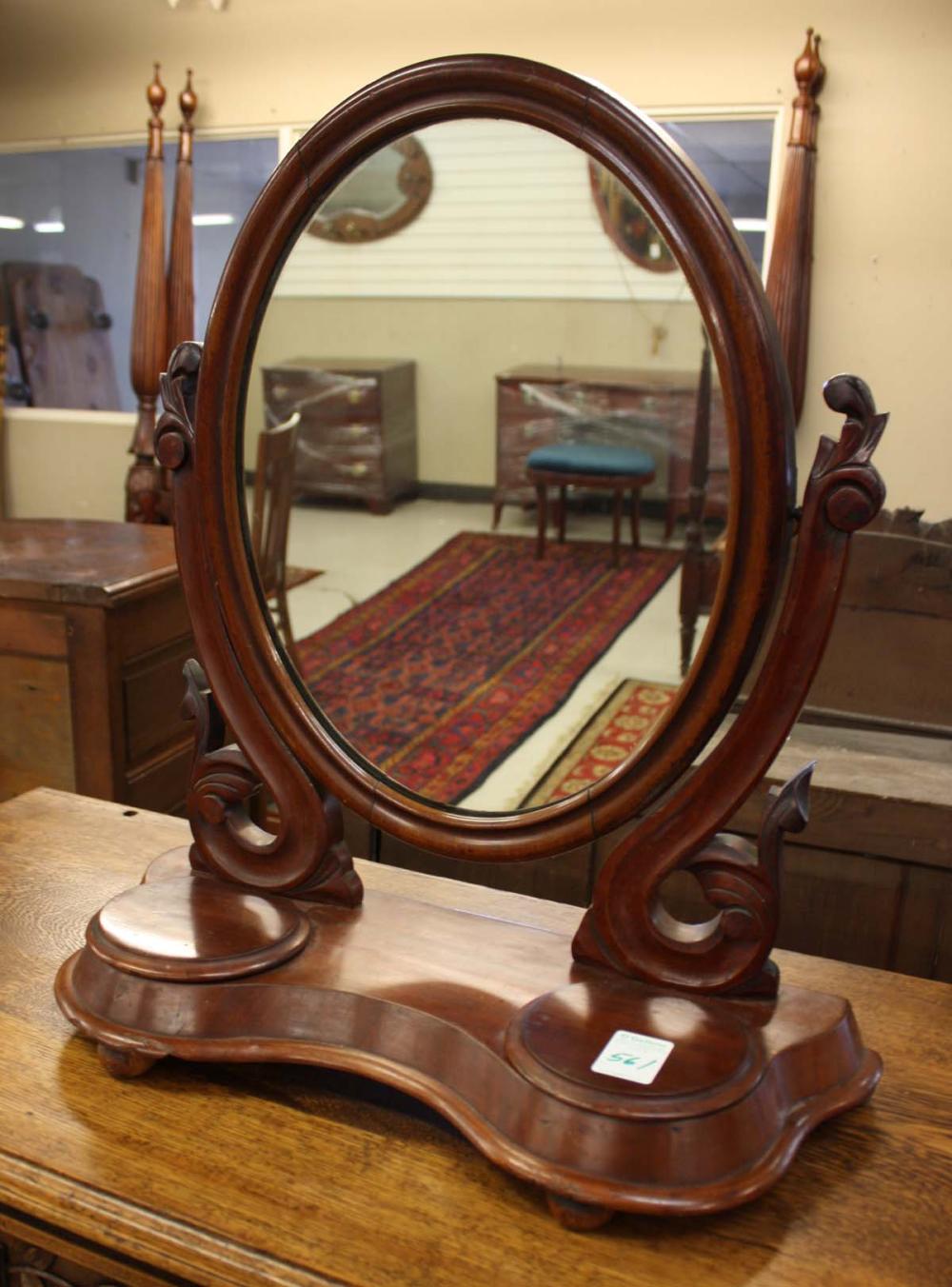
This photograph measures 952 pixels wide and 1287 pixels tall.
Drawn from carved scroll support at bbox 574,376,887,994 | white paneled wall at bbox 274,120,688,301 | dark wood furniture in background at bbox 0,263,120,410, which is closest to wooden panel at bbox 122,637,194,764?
white paneled wall at bbox 274,120,688,301

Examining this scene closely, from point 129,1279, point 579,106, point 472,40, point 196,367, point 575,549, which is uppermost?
point 472,40

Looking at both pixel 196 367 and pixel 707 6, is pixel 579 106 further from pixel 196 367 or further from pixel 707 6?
pixel 707 6

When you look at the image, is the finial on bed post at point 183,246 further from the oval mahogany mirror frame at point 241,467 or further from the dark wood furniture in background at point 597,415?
the oval mahogany mirror frame at point 241,467

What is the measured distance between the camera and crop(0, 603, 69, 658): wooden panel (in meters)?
1.84

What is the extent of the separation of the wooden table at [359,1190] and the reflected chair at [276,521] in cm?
31

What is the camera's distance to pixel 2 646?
6.14 feet

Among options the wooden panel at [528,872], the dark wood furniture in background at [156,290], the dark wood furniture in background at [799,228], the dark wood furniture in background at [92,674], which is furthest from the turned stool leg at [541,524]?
the dark wood furniture in background at [156,290]

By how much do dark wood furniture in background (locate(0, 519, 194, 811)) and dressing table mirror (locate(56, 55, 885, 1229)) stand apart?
98cm

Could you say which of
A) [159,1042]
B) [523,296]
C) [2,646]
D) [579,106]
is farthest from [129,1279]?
[2,646]

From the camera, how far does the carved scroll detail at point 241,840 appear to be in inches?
32.8

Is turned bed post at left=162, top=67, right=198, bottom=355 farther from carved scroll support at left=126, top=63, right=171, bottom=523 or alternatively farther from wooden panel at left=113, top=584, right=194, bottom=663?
wooden panel at left=113, top=584, right=194, bottom=663

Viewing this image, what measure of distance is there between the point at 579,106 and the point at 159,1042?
59 centimetres

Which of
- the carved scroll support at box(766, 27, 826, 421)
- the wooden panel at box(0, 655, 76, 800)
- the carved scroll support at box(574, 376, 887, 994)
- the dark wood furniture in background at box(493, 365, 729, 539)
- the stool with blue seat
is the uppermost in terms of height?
the carved scroll support at box(766, 27, 826, 421)

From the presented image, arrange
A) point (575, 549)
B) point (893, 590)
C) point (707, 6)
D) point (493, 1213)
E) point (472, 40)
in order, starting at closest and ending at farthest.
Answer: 1. point (493, 1213)
2. point (575, 549)
3. point (893, 590)
4. point (707, 6)
5. point (472, 40)
